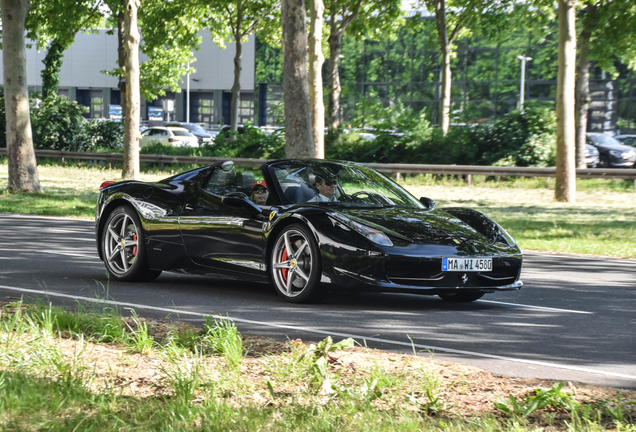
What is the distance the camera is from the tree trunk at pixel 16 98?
21391mm

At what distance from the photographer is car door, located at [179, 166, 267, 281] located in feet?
25.7

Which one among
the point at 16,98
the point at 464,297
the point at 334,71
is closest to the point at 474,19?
the point at 334,71

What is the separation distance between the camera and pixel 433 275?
7.11 metres

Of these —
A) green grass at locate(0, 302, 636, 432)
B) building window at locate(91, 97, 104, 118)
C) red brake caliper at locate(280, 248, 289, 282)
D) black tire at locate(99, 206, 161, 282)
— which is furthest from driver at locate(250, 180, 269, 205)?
building window at locate(91, 97, 104, 118)

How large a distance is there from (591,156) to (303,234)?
29593mm

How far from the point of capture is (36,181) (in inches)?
868

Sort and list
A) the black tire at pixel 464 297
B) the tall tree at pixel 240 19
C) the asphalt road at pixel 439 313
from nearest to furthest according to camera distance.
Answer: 1. the asphalt road at pixel 439 313
2. the black tire at pixel 464 297
3. the tall tree at pixel 240 19

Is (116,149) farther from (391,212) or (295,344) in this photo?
(295,344)

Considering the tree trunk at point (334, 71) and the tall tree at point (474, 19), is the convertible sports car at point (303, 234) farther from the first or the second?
the tree trunk at point (334, 71)

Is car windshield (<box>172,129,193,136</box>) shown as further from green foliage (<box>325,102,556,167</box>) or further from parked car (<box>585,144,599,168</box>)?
parked car (<box>585,144,599,168</box>)

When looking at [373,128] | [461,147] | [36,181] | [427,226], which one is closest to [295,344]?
[427,226]

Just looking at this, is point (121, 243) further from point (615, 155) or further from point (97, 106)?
point (97, 106)

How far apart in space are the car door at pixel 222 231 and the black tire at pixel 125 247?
2.17 feet

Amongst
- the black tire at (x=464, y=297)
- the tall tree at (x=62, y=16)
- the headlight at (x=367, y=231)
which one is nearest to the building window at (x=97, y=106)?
the tall tree at (x=62, y=16)
